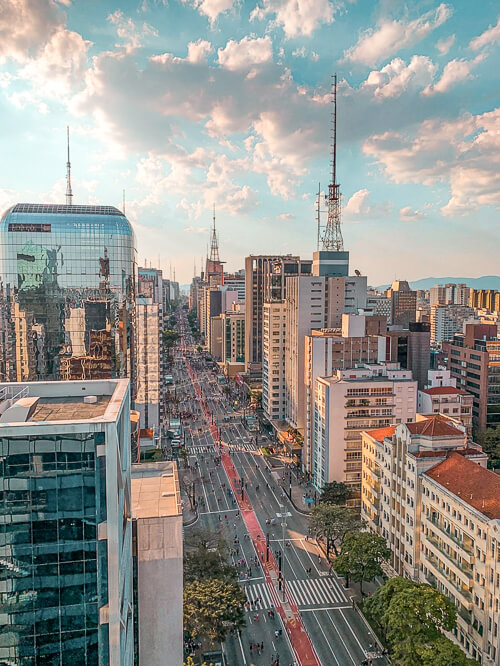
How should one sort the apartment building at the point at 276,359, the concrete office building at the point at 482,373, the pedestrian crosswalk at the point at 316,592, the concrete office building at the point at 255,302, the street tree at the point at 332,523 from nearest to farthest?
the pedestrian crosswalk at the point at 316,592 < the street tree at the point at 332,523 < the concrete office building at the point at 482,373 < the apartment building at the point at 276,359 < the concrete office building at the point at 255,302

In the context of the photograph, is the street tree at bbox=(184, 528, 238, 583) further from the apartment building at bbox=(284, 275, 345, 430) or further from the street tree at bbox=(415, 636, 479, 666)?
the apartment building at bbox=(284, 275, 345, 430)

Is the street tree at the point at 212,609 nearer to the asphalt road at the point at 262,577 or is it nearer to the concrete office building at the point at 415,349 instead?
the asphalt road at the point at 262,577

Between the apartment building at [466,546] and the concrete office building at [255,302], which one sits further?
the concrete office building at [255,302]

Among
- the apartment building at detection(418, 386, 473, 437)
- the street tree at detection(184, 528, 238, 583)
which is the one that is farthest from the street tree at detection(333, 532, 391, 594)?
the apartment building at detection(418, 386, 473, 437)

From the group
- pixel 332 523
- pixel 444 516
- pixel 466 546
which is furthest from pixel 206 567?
pixel 466 546

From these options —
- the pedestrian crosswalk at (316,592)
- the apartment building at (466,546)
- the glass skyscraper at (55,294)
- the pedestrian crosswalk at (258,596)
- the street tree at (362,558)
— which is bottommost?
the pedestrian crosswalk at (258,596)

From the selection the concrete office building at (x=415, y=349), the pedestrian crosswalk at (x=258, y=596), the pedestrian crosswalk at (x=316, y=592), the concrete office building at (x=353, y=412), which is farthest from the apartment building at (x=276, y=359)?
the pedestrian crosswalk at (x=258, y=596)

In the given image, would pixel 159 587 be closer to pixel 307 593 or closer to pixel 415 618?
pixel 415 618
